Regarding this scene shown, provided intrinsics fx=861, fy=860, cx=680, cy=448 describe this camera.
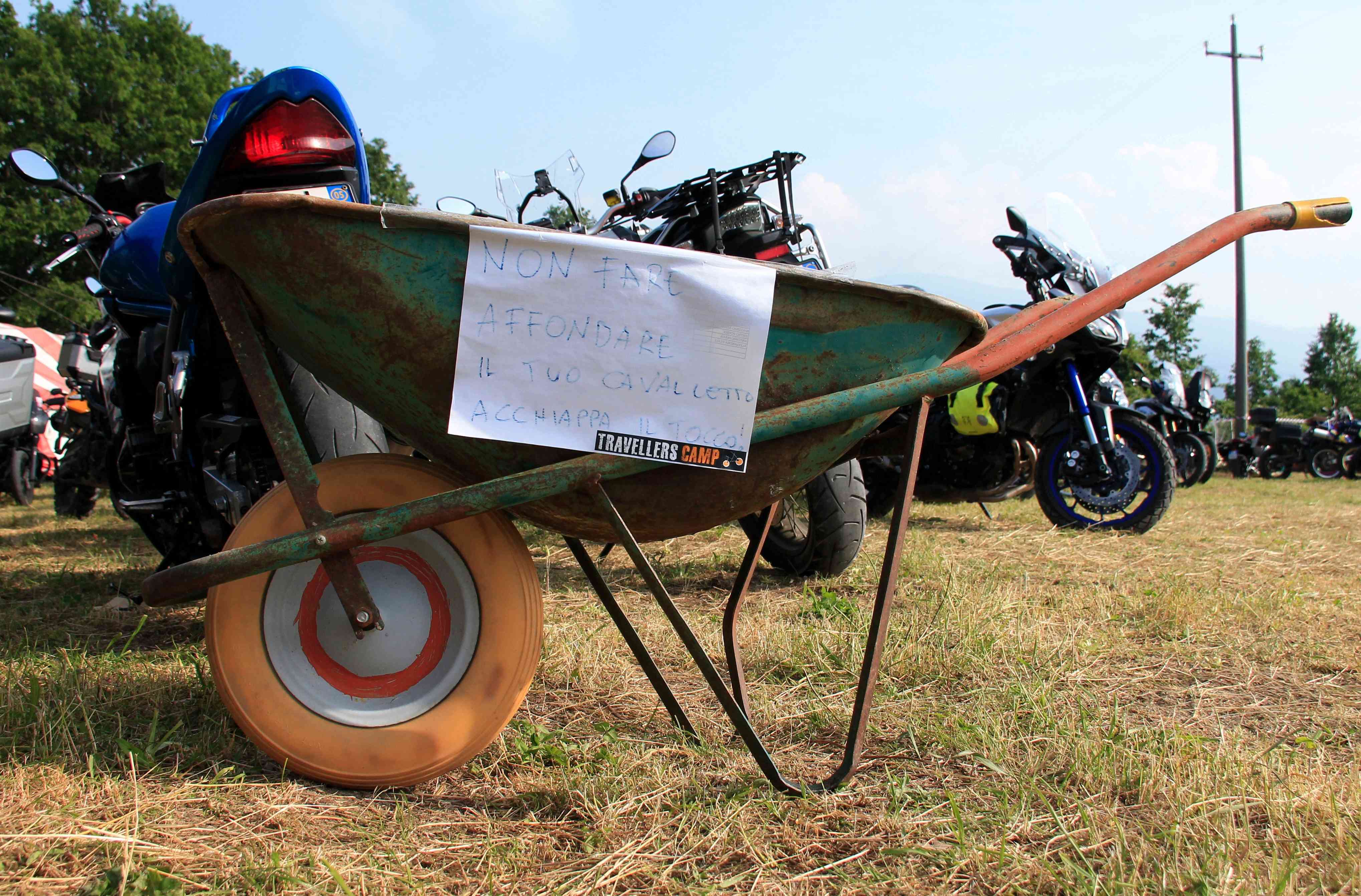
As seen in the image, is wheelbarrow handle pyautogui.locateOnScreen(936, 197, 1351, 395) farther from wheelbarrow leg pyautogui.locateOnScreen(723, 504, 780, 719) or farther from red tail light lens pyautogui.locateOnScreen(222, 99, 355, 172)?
red tail light lens pyautogui.locateOnScreen(222, 99, 355, 172)

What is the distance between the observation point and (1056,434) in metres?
4.72

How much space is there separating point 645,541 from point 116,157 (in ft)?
101

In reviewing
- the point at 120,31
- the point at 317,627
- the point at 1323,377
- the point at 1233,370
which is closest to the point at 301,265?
the point at 317,627

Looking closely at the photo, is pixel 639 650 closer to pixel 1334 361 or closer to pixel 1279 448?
pixel 1279 448

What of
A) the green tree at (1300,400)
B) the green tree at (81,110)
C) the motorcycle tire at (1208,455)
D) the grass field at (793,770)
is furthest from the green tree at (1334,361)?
the grass field at (793,770)

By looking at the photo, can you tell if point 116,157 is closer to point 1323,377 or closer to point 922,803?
point 922,803

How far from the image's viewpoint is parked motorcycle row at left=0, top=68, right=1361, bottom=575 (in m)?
1.83

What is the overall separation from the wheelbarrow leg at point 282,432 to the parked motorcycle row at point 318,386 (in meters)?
0.27

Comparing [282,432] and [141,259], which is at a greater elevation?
[141,259]

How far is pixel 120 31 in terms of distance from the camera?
29031 mm

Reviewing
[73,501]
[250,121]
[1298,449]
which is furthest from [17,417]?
[1298,449]

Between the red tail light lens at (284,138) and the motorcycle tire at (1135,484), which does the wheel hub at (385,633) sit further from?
the motorcycle tire at (1135,484)

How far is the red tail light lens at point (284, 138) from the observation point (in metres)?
1.77

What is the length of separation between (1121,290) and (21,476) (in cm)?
883
